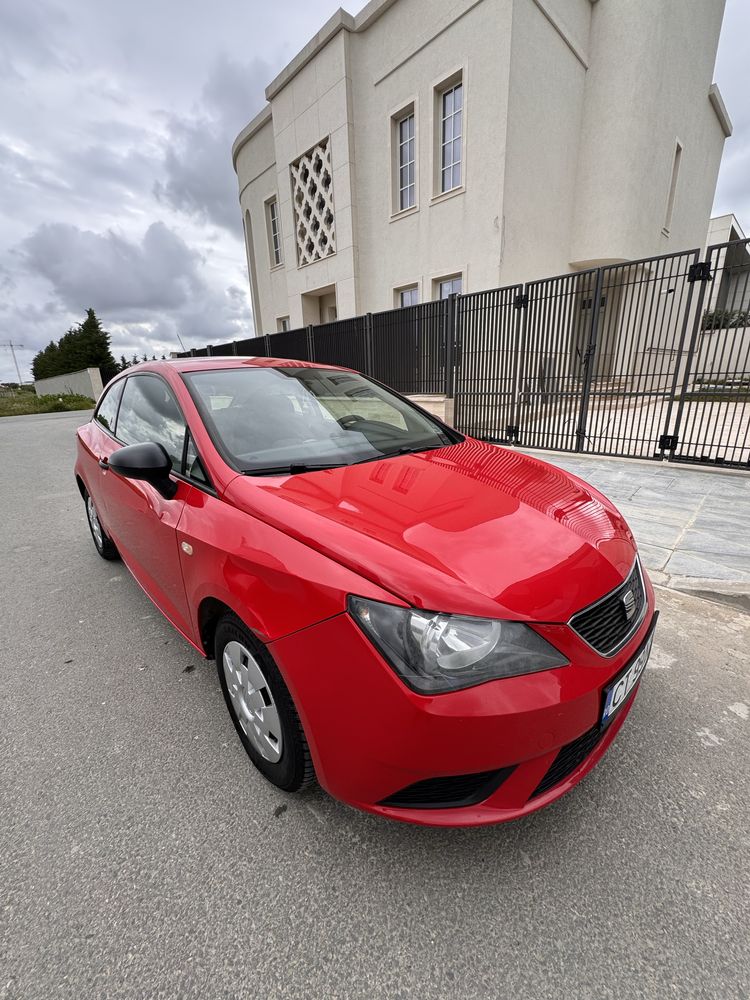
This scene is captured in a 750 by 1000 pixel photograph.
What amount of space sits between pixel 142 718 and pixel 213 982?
1.15 metres

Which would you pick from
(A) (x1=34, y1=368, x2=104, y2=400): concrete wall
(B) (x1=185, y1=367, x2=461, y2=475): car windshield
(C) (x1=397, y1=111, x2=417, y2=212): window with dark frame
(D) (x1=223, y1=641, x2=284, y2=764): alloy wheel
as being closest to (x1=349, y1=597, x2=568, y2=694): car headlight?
(D) (x1=223, y1=641, x2=284, y2=764): alloy wheel

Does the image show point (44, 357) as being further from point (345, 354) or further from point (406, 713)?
point (406, 713)

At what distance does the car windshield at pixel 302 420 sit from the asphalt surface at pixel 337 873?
1.22m

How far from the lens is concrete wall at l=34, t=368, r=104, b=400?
80.7ft

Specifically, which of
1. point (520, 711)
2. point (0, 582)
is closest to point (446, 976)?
point (520, 711)

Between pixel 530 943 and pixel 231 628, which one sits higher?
pixel 231 628

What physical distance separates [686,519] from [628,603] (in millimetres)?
3422

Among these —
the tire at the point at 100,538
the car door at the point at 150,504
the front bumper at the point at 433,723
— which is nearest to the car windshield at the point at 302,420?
the car door at the point at 150,504

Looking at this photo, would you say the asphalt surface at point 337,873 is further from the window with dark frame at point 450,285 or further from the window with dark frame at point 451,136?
the window with dark frame at point 451,136

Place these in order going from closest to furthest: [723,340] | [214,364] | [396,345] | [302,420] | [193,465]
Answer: [193,465], [302,420], [214,364], [723,340], [396,345]

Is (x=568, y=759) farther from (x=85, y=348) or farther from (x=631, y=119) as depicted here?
(x=85, y=348)

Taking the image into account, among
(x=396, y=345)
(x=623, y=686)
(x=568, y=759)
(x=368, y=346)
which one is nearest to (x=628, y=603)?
(x=623, y=686)

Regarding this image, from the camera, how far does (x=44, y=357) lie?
181 feet

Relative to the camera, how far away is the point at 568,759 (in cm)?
138
